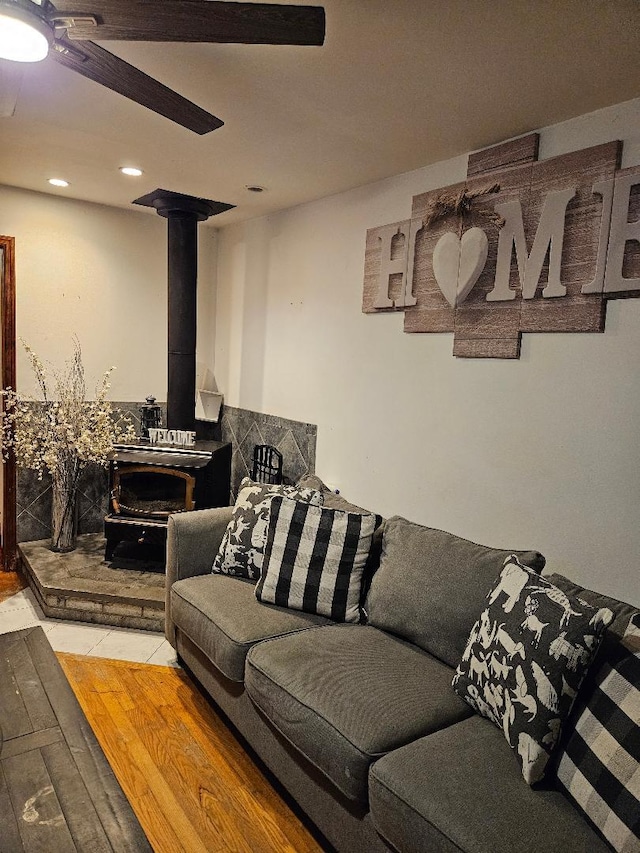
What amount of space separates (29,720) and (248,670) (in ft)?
2.26

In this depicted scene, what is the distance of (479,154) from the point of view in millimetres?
2428

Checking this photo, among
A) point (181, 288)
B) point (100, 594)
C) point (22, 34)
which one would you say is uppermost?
point (22, 34)

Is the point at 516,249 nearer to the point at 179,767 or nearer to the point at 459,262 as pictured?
the point at 459,262

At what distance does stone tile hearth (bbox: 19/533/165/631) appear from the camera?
313 cm

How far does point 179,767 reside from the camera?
83.2 inches

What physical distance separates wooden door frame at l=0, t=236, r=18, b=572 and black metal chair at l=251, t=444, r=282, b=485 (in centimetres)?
158

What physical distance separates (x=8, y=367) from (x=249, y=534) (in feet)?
7.18

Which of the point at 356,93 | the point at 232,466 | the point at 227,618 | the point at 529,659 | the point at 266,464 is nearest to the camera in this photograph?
the point at 529,659

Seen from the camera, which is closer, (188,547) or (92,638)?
(188,547)

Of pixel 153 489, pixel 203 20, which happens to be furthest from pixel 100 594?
pixel 203 20

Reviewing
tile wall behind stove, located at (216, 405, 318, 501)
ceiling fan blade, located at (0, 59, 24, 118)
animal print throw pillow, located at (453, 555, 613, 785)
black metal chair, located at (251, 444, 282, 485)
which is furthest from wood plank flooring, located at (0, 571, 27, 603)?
animal print throw pillow, located at (453, 555, 613, 785)

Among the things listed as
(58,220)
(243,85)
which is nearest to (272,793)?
(243,85)

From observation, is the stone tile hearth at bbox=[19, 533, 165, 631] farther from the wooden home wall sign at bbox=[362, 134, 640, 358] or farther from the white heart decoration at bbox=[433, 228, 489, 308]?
the white heart decoration at bbox=[433, 228, 489, 308]

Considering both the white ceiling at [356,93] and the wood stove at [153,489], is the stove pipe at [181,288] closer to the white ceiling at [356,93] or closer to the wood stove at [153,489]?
the wood stove at [153,489]
